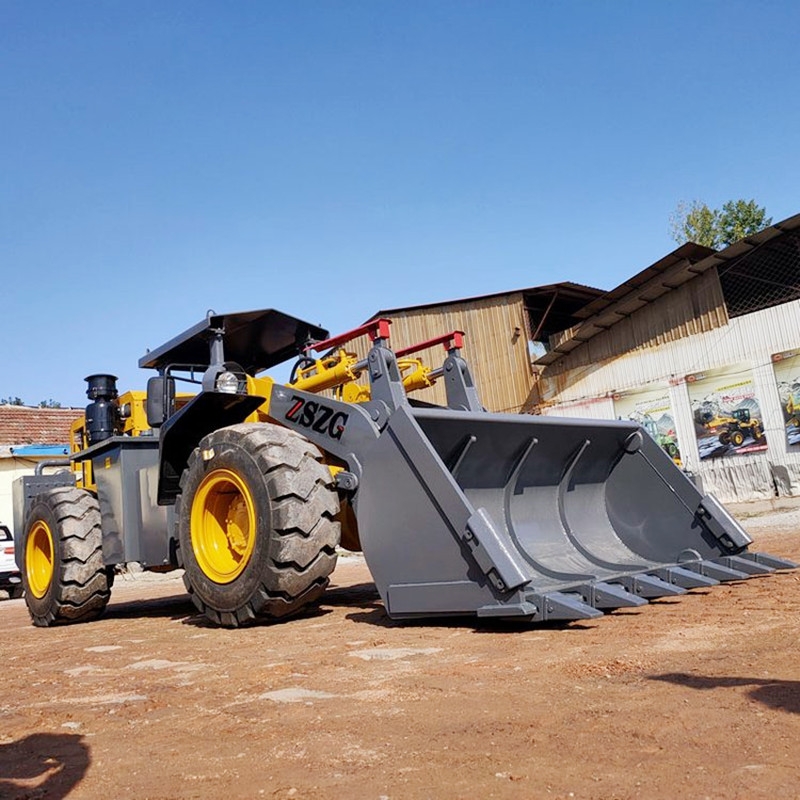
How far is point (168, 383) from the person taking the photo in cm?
750

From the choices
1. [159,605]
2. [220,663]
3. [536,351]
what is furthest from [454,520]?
[536,351]

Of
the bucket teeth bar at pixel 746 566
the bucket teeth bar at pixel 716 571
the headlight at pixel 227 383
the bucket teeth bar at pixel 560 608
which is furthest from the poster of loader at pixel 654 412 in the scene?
the bucket teeth bar at pixel 560 608

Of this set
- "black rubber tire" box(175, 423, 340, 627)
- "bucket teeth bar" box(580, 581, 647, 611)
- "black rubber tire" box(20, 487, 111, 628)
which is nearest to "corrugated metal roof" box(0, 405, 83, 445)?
"black rubber tire" box(20, 487, 111, 628)

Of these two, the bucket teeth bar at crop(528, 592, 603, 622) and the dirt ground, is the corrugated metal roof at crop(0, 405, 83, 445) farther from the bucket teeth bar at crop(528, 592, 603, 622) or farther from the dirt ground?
the bucket teeth bar at crop(528, 592, 603, 622)

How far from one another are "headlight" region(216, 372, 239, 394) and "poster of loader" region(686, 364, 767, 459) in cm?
1513

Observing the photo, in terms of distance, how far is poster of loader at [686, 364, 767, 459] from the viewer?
1853 centimetres

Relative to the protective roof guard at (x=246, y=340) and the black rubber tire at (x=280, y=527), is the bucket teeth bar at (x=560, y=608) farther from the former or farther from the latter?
the protective roof guard at (x=246, y=340)

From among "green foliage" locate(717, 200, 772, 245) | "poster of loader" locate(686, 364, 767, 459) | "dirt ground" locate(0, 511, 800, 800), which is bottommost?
"dirt ground" locate(0, 511, 800, 800)

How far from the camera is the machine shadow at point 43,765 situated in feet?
8.21

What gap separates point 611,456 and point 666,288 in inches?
570

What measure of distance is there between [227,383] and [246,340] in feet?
3.64

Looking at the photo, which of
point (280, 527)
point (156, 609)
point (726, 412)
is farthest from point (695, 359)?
point (280, 527)

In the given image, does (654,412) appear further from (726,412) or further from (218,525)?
(218,525)

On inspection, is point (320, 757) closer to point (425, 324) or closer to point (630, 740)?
point (630, 740)
